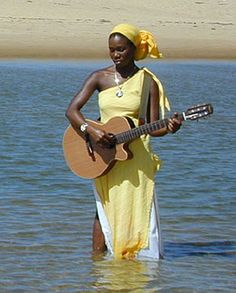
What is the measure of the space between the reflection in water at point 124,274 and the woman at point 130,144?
0.26 feet

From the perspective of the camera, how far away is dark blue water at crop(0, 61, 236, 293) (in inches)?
268

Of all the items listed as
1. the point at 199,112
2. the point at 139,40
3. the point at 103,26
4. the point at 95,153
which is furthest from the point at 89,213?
the point at 103,26

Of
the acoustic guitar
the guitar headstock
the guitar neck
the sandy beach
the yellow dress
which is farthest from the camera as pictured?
the sandy beach

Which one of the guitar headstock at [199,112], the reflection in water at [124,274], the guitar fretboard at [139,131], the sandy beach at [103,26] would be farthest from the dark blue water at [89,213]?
the sandy beach at [103,26]

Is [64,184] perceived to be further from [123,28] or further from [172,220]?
[123,28]

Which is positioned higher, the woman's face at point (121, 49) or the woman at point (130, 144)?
the woman's face at point (121, 49)

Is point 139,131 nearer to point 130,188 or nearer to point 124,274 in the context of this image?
point 130,188

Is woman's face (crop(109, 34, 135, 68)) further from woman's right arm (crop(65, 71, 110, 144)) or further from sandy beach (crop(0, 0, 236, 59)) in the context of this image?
sandy beach (crop(0, 0, 236, 59))

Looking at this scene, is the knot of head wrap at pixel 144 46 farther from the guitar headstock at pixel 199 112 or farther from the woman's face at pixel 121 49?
the guitar headstock at pixel 199 112

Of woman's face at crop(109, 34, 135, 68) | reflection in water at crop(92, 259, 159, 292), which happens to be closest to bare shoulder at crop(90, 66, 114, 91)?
woman's face at crop(109, 34, 135, 68)

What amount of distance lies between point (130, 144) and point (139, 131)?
0.55 ft

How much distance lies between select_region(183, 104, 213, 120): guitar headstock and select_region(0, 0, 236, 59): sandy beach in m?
19.7

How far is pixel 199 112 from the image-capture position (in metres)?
6.32

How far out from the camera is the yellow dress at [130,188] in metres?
6.76
